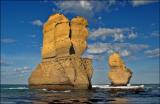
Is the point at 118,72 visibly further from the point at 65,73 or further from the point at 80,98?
the point at 80,98

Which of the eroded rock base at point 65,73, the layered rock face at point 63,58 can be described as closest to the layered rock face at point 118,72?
the layered rock face at point 63,58

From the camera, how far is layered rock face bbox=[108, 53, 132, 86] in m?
118

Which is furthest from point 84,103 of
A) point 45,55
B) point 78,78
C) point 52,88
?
point 45,55

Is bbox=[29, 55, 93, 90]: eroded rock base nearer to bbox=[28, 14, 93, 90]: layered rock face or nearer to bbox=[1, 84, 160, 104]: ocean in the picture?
bbox=[28, 14, 93, 90]: layered rock face

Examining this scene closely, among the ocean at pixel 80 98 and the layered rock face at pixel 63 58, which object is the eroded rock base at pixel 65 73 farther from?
the ocean at pixel 80 98

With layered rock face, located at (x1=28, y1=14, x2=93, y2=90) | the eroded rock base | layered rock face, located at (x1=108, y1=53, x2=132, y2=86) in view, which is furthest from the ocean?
layered rock face, located at (x1=108, y1=53, x2=132, y2=86)

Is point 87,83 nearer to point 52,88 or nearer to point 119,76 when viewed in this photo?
point 52,88

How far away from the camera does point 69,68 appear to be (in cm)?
8875

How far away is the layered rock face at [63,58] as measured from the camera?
88688mm

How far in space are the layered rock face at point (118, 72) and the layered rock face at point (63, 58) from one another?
78.9 feet

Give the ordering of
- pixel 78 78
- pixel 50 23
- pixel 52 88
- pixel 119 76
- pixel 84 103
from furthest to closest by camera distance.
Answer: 1. pixel 119 76
2. pixel 50 23
3. pixel 52 88
4. pixel 78 78
5. pixel 84 103

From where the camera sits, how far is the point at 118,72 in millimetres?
118438

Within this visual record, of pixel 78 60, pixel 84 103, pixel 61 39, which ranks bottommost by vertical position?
pixel 84 103

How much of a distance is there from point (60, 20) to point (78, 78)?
61.2 ft
